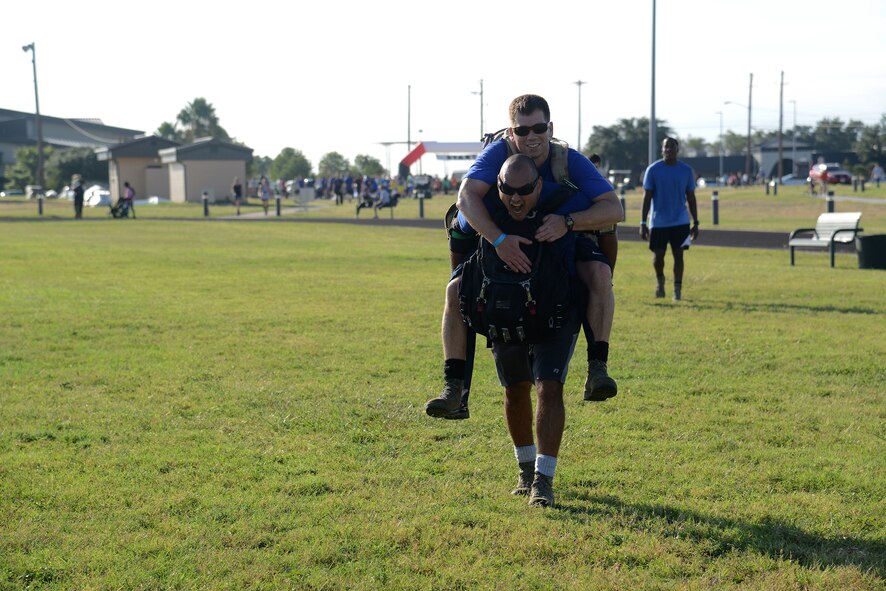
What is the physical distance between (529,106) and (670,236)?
8641mm

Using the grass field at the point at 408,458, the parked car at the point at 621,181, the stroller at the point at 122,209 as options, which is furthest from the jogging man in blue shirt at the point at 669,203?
the parked car at the point at 621,181

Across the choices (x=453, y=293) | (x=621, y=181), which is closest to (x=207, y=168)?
(x=621, y=181)

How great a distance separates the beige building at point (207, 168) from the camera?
6900 cm

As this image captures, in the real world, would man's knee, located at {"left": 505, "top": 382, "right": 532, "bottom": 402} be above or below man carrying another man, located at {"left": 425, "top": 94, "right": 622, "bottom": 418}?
below

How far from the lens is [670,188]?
1335 cm

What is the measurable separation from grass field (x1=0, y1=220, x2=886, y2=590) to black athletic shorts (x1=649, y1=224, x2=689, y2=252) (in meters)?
0.80

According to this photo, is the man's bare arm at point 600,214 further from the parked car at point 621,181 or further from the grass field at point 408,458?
the parked car at point 621,181

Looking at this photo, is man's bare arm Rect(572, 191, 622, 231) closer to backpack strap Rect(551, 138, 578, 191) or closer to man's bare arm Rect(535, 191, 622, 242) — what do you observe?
man's bare arm Rect(535, 191, 622, 242)

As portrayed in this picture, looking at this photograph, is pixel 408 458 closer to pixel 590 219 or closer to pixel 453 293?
pixel 453 293

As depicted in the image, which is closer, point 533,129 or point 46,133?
point 533,129

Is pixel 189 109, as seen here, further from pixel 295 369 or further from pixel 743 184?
pixel 295 369

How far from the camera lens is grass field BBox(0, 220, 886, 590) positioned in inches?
178

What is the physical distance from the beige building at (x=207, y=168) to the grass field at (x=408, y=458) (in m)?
57.3

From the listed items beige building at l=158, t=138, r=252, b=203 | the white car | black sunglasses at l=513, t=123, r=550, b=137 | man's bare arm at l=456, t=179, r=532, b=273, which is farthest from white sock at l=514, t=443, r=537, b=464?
the white car
